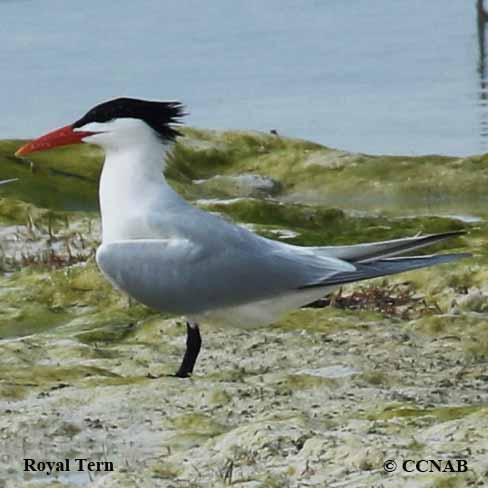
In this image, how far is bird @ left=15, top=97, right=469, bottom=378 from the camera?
6.94 metres

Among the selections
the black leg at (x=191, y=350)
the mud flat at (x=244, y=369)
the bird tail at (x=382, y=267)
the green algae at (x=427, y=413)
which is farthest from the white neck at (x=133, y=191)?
the green algae at (x=427, y=413)

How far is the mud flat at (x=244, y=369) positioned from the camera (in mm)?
5348

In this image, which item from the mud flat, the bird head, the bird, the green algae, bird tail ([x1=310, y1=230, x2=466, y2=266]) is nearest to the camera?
the mud flat

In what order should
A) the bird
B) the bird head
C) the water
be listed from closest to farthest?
the bird → the bird head → the water

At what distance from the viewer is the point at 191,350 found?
23.2ft

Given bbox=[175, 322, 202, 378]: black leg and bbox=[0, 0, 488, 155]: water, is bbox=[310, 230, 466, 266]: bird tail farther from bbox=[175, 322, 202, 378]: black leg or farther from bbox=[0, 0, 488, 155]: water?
bbox=[0, 0, 488, 155]: water

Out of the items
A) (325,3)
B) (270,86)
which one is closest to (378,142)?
(270,86)

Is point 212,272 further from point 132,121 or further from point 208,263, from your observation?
point 132,121

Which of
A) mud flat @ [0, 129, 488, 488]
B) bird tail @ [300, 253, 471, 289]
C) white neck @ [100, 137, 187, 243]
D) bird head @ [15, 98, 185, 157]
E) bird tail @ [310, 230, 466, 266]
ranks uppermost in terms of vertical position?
bird head @ [15, 98, 185, 157]

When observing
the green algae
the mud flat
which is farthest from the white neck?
the green algae

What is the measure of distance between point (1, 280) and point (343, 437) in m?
4.20

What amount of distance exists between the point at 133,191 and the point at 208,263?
46 centimetres

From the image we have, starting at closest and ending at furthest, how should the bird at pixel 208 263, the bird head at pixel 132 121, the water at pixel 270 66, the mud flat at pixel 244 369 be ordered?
the mud flat at pixel 244 369 < the bird at pixel 208 263 < the bird head at pixel 132 121 < the water at pixel 270 66

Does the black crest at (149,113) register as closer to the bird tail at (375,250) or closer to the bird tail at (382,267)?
the bird tail at (375,250)
